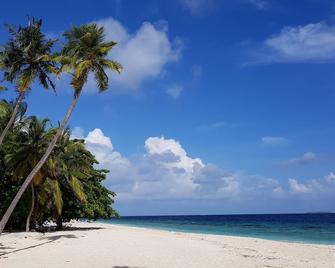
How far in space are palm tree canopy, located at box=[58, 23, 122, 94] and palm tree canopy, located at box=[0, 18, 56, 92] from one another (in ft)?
3.03

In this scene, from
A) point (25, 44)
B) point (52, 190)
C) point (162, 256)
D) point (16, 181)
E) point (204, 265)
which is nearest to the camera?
point (204, 265)

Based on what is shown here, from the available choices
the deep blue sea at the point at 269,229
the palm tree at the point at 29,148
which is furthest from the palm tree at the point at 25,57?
the deep blue sea at the point at 269,229

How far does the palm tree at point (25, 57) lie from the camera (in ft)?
73.7

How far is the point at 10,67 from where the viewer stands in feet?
75.2

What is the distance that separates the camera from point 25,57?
74.4 feet

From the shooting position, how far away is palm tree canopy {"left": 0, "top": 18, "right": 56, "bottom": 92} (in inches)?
885

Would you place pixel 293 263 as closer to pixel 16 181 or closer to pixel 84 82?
pixel 84 82

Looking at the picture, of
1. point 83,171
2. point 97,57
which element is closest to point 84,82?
point 97,57

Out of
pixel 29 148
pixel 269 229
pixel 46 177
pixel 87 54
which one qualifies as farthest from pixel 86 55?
pixel 269 229

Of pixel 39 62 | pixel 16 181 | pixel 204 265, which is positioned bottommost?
pixel 204 265

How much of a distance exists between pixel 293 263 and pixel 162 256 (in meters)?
6.21

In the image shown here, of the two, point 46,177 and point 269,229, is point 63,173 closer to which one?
point 46,177

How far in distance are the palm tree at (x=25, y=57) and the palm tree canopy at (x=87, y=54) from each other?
93cm

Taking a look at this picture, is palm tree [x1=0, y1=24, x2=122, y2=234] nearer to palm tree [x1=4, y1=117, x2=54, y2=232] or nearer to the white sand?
the white sand
